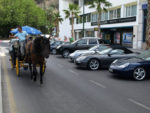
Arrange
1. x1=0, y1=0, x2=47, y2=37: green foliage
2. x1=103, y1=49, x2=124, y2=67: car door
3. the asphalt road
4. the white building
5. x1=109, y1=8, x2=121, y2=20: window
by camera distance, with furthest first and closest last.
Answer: x1=0, y1=0, x2=47, y2=37: green foliage → x1=109, y1=8, x2=121, y2=20: window → the white building → x1=103, y1=49, x2=124, y2=67: car door → the asphalt road

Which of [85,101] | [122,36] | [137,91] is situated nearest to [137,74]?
[137,91]

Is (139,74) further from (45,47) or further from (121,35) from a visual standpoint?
(121,35)

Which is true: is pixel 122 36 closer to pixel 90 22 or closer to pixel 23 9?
pixel 90 22

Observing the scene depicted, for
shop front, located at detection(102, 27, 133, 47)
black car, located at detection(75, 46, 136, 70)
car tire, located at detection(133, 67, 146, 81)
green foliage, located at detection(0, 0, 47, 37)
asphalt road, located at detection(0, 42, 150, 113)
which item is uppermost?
green foliage, located at detection(0, 0, 47, 37)

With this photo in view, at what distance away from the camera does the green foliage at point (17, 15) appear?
68.6 metres

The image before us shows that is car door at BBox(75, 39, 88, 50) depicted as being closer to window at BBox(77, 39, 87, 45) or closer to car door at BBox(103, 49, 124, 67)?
window at BBox(77, 39, 87, 45)

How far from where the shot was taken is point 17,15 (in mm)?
69000

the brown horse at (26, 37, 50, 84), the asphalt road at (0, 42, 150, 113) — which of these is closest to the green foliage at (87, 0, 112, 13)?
the asphalt road at (0, 42, 150, 113)

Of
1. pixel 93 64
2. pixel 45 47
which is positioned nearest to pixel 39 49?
pixel 45 47

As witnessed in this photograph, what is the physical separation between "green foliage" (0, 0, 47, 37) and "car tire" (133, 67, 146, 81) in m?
61.0

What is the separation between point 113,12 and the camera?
37.8 meters

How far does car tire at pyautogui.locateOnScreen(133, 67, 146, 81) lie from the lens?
9.40m

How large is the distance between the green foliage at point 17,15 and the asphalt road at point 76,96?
6084 centimetres

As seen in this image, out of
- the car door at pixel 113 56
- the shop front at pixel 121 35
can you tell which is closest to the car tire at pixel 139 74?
the car door at pixel 113 56
